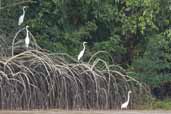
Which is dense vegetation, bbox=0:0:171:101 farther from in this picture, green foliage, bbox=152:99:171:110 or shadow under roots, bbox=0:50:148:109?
shadow under roots, bbox=0:50:148:109

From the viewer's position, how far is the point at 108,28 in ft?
63.2

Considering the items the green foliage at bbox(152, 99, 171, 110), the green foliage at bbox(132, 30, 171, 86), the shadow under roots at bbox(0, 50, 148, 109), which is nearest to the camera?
the shadow under roots at bbox(0, 50, 148, 109)

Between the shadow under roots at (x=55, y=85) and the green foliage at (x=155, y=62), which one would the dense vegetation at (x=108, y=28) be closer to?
the green foliage at (x=155, y=62)

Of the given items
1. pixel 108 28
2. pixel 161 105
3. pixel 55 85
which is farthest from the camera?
pixel 108 28

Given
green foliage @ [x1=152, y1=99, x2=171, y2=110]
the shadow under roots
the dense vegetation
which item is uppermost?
the dense vegetation

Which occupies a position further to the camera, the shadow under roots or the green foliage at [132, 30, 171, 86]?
the green foliage at [132, 30, 171, 86]

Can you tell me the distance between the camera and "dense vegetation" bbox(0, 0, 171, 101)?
17.9 meters

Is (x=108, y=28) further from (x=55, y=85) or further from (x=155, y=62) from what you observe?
(x=55, y=85)

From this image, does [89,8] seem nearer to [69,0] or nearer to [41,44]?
[69,0]

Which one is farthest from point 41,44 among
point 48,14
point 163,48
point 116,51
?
point 163,48

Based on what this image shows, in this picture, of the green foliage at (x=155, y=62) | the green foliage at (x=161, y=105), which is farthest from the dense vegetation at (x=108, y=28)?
the green foliage at (x=161, y=105)

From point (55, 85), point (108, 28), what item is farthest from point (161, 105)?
point (108, 28)

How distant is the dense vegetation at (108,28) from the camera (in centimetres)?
1794

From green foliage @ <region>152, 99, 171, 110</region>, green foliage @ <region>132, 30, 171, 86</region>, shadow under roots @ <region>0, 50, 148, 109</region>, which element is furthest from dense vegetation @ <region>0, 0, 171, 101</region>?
shadow under roots @ <region>0, 50, 148, 109</region>
